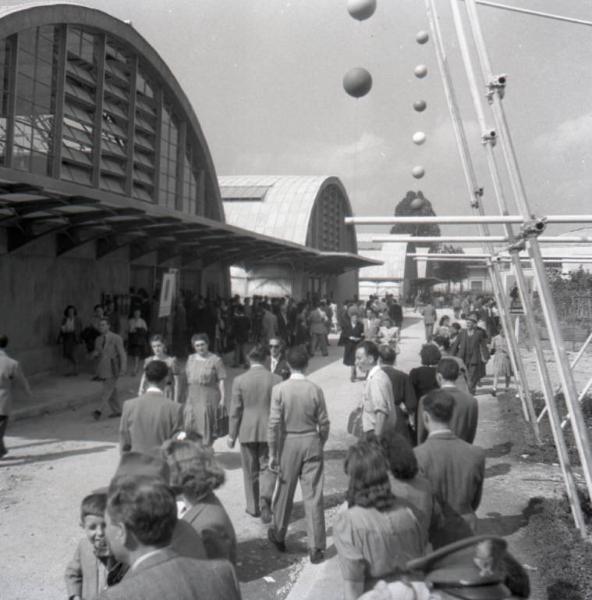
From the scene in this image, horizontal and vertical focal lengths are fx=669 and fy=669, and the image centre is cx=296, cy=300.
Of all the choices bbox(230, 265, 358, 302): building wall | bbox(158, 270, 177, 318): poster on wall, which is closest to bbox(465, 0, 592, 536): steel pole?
bbox(158, 270, 177, 318): poster on wall

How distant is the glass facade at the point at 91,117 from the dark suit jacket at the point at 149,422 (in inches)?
468

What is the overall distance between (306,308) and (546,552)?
57.4ft

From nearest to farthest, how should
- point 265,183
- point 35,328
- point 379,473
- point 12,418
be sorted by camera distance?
1. point 379,473
2. point 12,418
3. point 35,328
4. point 265,183

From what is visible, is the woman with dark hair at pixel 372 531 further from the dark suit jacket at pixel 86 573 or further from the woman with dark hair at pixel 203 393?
the woman with dark hair at pixel 203 393

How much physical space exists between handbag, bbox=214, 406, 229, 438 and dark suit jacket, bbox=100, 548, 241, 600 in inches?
187

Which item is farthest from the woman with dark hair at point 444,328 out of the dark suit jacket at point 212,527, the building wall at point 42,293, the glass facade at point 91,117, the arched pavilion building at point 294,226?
the arched pavilion building at point 294,226

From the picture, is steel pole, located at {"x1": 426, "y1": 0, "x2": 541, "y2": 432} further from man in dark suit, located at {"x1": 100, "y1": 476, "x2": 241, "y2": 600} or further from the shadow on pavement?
man in dark suit, located at {"x1": 100, "y1": 476, "x2": 241, "y2": 600}

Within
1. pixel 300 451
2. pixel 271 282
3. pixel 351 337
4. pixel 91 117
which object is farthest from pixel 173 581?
pixel 271 282

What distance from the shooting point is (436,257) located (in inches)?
461

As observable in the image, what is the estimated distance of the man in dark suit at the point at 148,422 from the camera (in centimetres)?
505

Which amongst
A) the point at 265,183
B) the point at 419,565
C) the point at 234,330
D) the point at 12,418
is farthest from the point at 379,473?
the point at 265,183

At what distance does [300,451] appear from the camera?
17.3 ft

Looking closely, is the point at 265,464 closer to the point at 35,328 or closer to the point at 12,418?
the point at 12,418

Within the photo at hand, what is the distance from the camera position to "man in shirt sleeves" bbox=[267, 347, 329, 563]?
5.20 m
